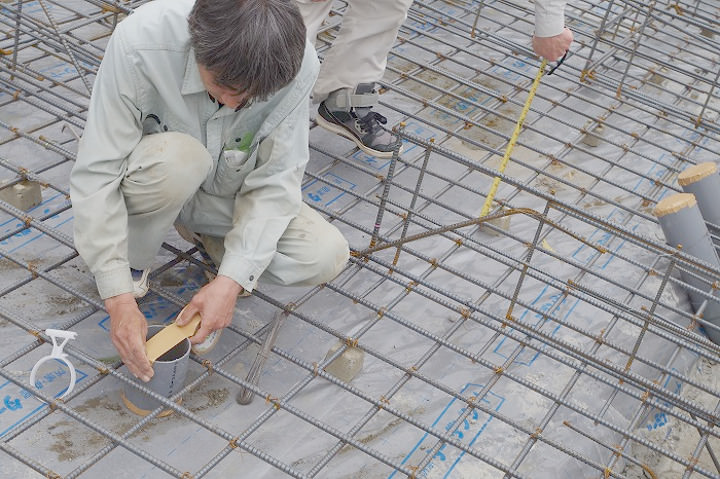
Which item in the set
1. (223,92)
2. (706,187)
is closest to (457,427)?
(223,92)

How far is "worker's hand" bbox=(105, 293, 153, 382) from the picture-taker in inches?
83.2

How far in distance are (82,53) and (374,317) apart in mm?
1547

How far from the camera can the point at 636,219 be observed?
12.0 ft

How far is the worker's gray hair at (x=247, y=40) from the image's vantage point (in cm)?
187

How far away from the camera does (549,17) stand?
3.09 meters

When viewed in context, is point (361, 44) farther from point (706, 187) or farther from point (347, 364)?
point (706, 187)

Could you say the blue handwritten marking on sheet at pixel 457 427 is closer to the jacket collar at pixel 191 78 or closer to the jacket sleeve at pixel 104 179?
the jacket sleeve at pixel 104 179

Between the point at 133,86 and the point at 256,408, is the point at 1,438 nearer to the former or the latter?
the point at 256,408

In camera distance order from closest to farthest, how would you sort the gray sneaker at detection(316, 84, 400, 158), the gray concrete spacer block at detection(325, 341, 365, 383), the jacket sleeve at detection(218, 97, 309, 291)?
1. the jacket sleeve at detection(218, 97, 309, 291)
2. the gray concrete spacer block at detection(325, 341, 365, 383)
3. the gray sneaker at detection(316, 84, 400, 158)

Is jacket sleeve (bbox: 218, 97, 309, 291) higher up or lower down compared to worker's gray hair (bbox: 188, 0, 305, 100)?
lower down

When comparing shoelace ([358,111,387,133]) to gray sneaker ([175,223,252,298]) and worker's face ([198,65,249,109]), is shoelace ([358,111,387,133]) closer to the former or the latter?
gray sneaker ([175,223,252,298])

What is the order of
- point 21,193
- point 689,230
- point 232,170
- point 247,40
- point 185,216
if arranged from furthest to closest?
1. point 689,230
2. point 21,193
3. point 185,216
4. point 232,170
5. point 247,40

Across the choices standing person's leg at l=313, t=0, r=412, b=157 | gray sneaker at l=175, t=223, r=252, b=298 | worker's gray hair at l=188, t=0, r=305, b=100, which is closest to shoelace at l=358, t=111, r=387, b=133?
standing person's leg at l=313, t=0, r=412, b=157

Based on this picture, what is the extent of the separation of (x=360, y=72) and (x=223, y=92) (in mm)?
1416
